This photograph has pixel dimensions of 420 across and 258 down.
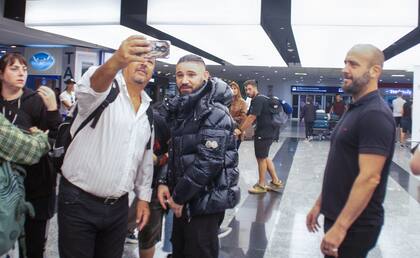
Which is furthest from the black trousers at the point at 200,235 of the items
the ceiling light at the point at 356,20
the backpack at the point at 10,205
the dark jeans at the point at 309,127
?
the dark jeans at the point at 309,127

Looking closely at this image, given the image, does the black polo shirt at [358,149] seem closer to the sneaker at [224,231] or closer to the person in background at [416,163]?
the person in background at [416,163]

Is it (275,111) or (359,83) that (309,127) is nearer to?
(275,111)

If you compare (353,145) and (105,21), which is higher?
(105,21)

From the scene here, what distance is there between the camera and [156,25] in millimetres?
7094

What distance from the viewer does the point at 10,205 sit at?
214 cm

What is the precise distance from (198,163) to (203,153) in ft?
0.20

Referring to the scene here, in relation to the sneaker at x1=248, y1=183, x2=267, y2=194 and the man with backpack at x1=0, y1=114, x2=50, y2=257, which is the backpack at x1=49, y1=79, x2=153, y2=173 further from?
the sneaker at x1=248, y1=183, x2=267, y2=194

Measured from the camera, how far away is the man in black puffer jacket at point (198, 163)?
227 cm

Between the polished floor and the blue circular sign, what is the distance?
31.9ft

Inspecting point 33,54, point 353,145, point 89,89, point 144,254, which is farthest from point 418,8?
point 33,54

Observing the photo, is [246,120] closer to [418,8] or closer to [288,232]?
[288,232]

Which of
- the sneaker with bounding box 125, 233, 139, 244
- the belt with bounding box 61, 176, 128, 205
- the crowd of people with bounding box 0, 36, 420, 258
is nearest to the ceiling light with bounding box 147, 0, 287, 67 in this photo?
the sneaker with bounding box 125, 233, 139, 244

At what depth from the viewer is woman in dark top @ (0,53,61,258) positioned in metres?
2.46

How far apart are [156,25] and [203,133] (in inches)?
205
